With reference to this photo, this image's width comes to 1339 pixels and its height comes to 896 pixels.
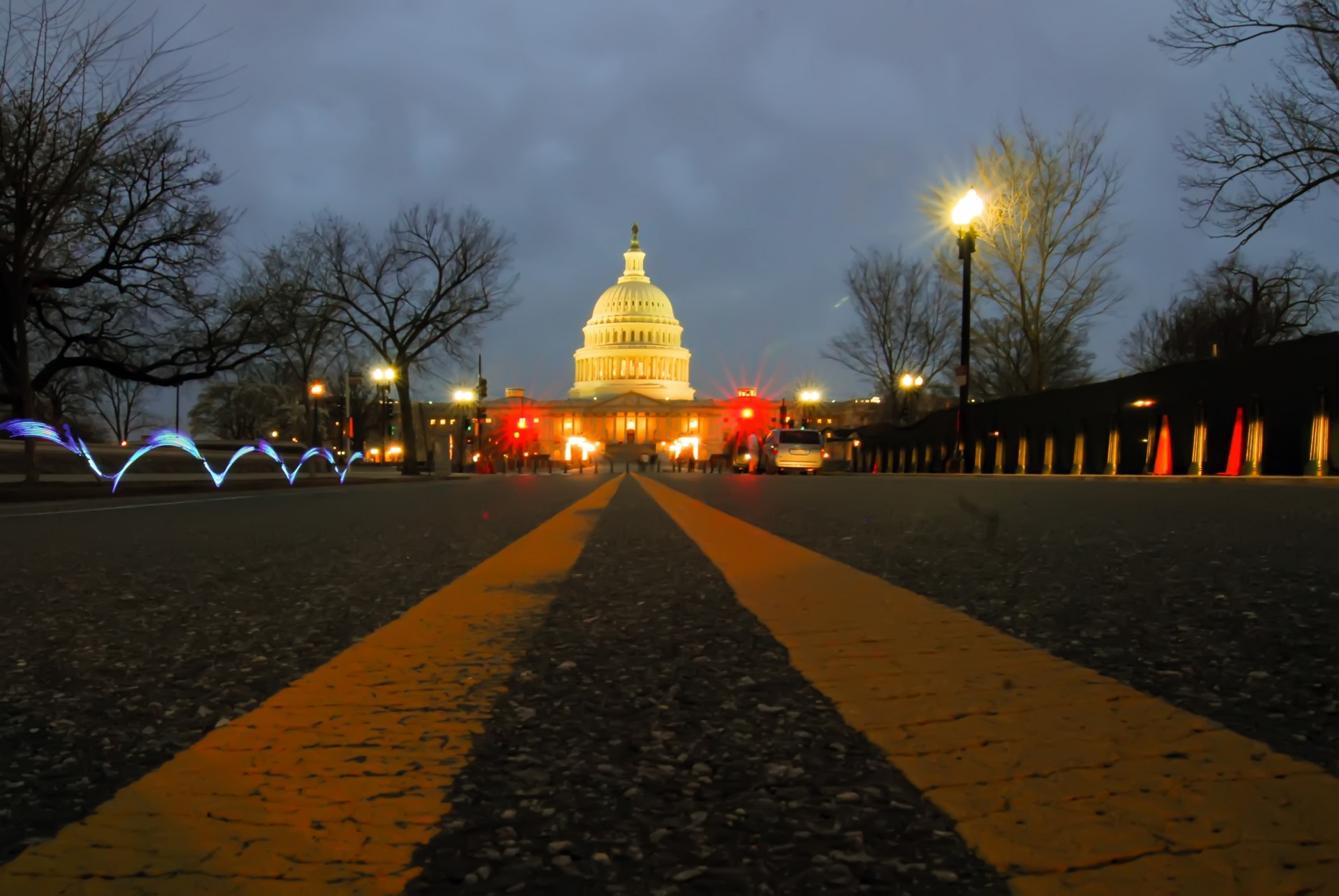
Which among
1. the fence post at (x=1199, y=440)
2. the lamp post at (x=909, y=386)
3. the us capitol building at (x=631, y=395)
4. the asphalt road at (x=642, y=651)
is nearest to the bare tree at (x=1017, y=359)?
the lamp post at (x=909, y=386)

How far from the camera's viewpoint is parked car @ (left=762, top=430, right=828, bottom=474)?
128ft

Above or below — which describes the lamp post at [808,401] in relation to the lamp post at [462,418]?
above

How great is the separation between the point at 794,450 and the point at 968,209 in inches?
637

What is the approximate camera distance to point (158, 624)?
3105mm

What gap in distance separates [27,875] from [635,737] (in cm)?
91

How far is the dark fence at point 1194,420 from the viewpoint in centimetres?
1470

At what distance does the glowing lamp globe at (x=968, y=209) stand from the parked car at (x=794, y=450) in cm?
1540

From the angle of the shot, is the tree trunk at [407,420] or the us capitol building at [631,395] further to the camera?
the us capitol building at [631,395]

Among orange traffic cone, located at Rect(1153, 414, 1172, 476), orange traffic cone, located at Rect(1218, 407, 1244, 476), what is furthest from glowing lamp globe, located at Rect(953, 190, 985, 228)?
orange traffic cone, located at Rect(1218, 407, 1244, 476)

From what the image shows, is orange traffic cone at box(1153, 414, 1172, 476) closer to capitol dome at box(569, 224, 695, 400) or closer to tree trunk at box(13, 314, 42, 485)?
tree trunk at box(13, 314, 42, 485)

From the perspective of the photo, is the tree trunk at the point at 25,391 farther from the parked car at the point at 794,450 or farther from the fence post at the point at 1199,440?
the parked car at the point at 794,450

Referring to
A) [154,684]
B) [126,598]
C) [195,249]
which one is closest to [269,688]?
[154,684]

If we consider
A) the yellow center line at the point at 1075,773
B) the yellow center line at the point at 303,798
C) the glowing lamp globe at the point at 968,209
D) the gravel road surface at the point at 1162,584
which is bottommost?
the yellow center line at the point at 303,798

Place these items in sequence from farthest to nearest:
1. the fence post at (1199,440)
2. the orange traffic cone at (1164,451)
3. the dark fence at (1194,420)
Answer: the orange traffic cone at (1164,451) < the fence post at (1199,440) < the dark fence at (1194,420)
